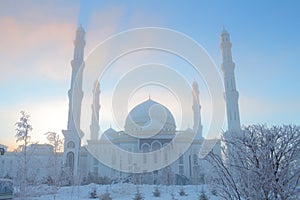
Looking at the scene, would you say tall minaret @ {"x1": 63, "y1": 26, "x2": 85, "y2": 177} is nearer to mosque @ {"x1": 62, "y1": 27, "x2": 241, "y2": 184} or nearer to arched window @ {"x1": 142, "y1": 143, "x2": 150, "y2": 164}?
mosque @ {"x1": 62, "y1": 27, "x2": 241, "y2": 184}

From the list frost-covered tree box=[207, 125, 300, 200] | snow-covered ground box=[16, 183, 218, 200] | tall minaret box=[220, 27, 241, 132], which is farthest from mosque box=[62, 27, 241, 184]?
frost-covered tree box=[207, 125, 300, 200]

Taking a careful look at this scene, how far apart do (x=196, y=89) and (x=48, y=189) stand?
29.0m

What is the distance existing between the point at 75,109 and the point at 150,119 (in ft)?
38.5

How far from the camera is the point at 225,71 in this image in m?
31.0

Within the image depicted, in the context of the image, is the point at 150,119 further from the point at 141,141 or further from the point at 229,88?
the point at 229,88

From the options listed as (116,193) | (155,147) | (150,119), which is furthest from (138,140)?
(116,193)

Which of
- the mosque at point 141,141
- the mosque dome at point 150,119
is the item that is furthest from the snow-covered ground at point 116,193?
the mosque dome at point 150,119

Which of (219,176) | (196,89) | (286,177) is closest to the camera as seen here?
(286,177)

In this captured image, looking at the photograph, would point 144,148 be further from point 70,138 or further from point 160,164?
point 70,138

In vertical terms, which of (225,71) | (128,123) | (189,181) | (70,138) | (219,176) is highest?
(225,71)

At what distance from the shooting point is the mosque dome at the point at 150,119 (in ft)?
123

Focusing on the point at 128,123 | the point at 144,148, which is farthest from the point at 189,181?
the point at 128,123

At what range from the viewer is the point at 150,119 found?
38656 millimetres

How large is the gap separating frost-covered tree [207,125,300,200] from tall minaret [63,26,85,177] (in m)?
25.2
